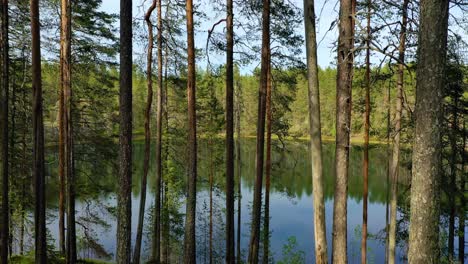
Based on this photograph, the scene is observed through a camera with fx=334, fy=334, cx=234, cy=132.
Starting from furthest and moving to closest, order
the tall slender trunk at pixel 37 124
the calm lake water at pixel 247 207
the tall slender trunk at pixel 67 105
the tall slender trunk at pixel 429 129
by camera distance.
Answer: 1. the calm lake water at pixel 247 207
2. the tall slender trunk at pixel 67 105
3. the tall slender trunk at pixel 37 124
4. the tall slender trunk at pixel 429 129

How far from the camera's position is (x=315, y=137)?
4594 millimetres

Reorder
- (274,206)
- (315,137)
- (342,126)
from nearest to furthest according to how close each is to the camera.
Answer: (342,126)
(315,137)
(274,206)

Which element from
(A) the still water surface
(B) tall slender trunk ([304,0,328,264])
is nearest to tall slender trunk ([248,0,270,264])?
(A) the still water surface

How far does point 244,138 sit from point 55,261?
44.7 meters

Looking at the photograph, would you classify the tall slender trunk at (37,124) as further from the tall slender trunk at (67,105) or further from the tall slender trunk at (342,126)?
the tall slender trunk at (342,126)

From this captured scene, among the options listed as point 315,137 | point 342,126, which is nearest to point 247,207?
point 315,137

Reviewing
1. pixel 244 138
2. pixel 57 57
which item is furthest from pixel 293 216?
pixel 244 138

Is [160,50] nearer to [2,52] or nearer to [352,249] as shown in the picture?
[2,52]

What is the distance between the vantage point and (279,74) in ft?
39.1

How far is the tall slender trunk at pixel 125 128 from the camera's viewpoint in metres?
4.88

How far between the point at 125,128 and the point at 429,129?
3.93 meters

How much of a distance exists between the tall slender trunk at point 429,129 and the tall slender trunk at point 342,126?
1.18m

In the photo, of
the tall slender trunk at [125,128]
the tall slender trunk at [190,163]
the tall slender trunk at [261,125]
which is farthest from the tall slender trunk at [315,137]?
the tall slender trunk at [261,125]

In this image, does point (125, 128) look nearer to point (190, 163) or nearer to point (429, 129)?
point (190, 163)
